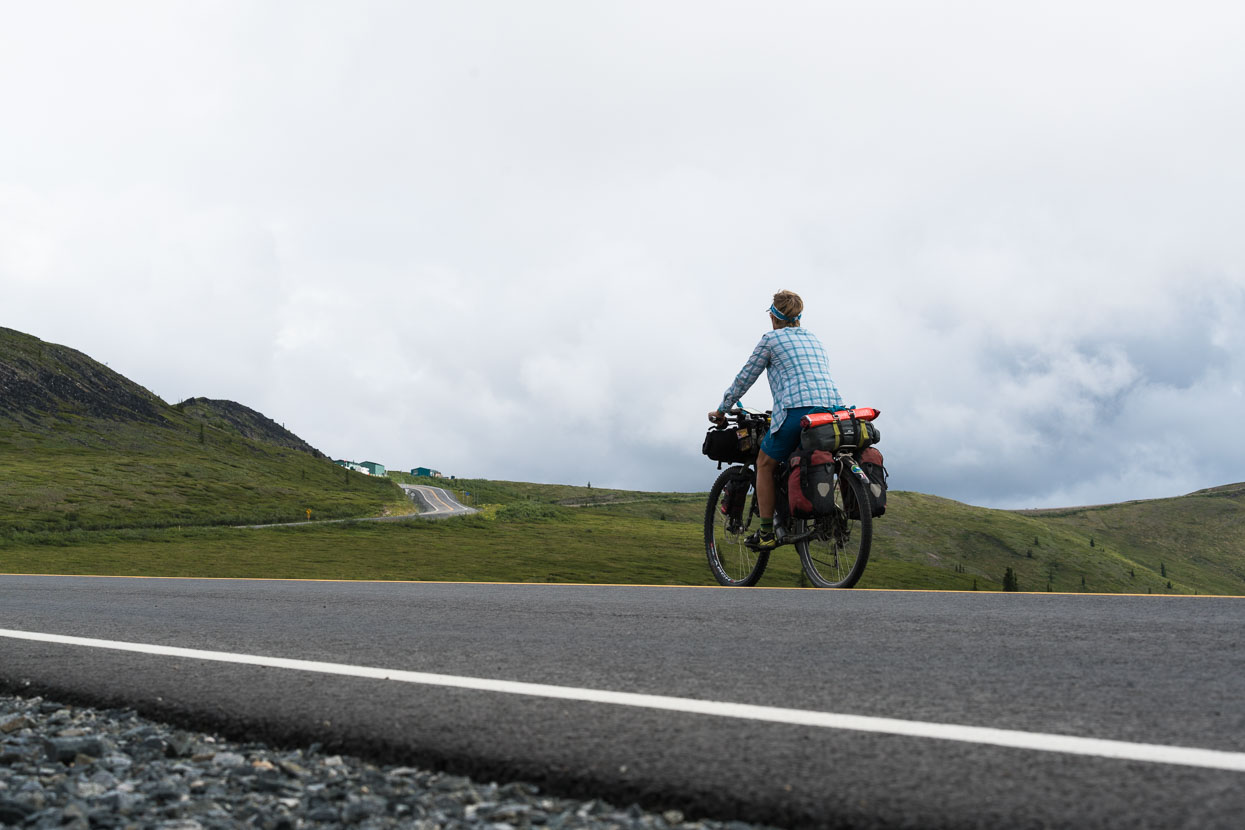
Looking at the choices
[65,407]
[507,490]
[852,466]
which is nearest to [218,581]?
[852,466]

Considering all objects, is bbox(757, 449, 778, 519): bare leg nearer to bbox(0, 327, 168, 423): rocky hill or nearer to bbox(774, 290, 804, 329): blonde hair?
bbox(774, 290, 804, 329): blonde hair

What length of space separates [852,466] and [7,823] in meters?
7.06

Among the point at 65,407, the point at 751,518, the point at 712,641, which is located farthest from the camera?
the point at 65,407

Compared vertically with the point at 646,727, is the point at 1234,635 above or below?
above

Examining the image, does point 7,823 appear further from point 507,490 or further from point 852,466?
point 507,490

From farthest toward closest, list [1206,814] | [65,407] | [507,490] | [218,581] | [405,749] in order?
[507,490] → [65,407] → [218,581] → [405,749] → [1206,814]

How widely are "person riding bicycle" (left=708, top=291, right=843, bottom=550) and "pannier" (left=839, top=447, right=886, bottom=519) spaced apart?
568 mm

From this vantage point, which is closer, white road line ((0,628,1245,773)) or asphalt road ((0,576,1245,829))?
asphalt road ((0,576,1245,829))

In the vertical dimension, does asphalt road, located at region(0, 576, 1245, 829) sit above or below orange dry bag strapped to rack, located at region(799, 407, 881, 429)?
below

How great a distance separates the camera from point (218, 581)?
11.0 m

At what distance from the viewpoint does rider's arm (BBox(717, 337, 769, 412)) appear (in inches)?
356

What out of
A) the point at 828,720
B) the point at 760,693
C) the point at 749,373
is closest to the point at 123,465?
the point at 749,373

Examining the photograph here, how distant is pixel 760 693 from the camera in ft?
11.0

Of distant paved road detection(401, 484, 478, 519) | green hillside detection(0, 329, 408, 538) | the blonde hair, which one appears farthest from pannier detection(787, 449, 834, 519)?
distant paved road detection(401, 484, 478, 519)
